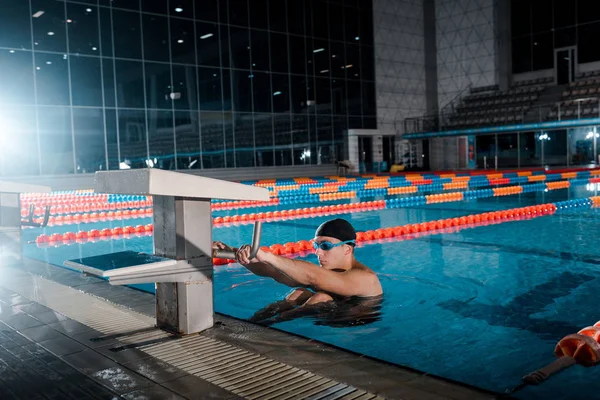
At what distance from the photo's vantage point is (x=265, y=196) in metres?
3.40

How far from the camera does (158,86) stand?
25047 mm

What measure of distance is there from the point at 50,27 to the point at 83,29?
1253 mm

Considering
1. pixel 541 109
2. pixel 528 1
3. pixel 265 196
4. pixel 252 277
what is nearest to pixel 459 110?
pixel 541 109

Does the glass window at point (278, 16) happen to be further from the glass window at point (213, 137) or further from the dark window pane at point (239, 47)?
the glass window at point (213, 137)

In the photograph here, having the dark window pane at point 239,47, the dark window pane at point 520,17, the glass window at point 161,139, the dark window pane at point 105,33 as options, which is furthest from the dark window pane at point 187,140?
the dark window pane at point 520,17

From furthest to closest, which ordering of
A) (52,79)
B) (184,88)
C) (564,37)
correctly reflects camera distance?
(564,37) < (184,88) < (52,79)

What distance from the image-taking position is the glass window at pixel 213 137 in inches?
1044

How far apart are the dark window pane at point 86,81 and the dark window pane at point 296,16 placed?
10.6 metres

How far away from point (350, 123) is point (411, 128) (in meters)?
4.61

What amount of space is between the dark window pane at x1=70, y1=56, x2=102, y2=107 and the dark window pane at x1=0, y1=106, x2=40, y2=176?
1.90 m

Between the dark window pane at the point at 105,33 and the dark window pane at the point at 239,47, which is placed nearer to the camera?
the dark window pane at the point at 105,33

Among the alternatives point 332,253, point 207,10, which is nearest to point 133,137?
point 207,10

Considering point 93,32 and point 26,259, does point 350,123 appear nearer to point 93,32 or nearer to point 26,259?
point 93,32

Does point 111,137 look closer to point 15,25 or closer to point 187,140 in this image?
point 187,140
